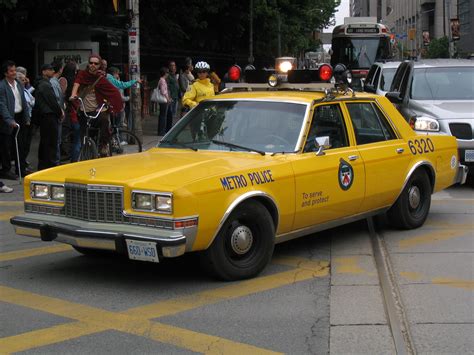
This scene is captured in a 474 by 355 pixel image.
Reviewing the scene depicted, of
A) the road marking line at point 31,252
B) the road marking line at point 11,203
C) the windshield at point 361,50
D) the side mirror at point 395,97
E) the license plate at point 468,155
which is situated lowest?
the road marking line at point 31,252

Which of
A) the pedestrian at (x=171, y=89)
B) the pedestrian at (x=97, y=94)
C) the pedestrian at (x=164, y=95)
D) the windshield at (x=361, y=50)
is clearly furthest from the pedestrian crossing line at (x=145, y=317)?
the windshield at (x=361, y=50)

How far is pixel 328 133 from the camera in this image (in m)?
7.49

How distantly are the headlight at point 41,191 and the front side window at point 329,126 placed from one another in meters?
2.43

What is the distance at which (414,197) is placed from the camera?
845cm

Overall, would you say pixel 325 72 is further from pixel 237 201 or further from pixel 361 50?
pixel 361 50

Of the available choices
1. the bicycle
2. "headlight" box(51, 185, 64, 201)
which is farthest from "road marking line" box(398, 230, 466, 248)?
the bicycle

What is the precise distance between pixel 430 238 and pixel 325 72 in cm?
236

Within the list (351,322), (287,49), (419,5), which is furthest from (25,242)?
(419,5)

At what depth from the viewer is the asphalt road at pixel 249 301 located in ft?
16.3

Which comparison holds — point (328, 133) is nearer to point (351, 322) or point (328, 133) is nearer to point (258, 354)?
point (351, 322)

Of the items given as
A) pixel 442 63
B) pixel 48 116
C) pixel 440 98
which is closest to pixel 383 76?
pixel 442 63

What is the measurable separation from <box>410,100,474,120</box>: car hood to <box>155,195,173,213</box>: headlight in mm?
6774

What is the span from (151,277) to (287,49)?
45.5m

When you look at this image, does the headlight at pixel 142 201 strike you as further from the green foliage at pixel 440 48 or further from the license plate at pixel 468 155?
the green foliage at pixel 440 48
